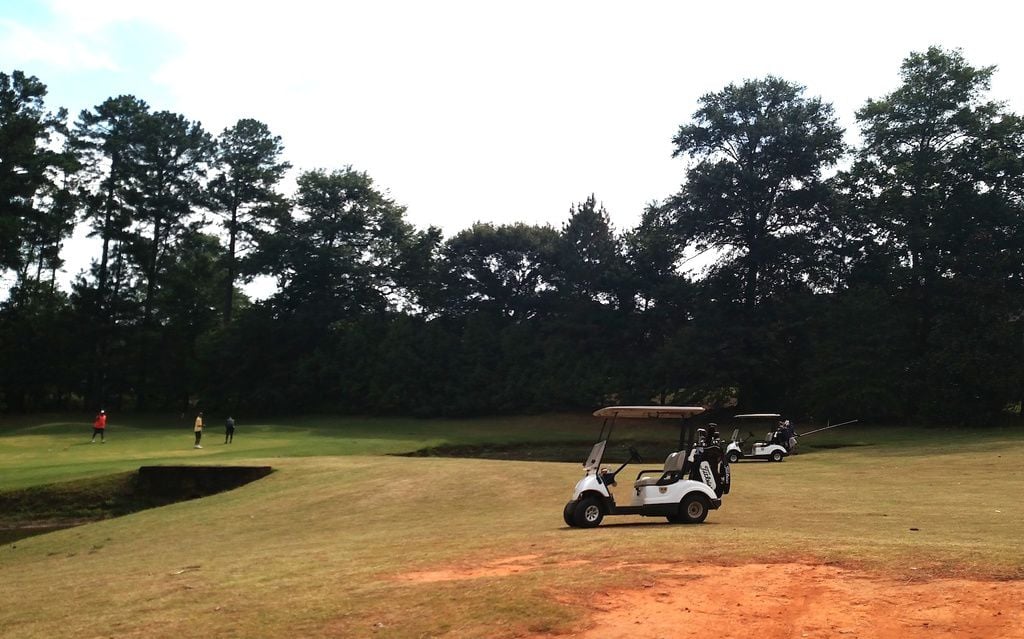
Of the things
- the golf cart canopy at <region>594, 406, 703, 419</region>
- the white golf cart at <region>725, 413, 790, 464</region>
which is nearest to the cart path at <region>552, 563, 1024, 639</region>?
the golf cart canopy at <region>594, 406, 703, 419</region>

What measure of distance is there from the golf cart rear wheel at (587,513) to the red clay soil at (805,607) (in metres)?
5.20

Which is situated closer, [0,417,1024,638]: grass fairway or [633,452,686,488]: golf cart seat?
[0,417,1024,638]: grass fairway

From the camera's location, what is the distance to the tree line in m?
49.9

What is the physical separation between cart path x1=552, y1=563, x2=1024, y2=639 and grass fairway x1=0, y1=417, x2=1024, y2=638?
418 mm

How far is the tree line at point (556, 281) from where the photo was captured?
49.9m

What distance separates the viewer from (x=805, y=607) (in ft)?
26.7

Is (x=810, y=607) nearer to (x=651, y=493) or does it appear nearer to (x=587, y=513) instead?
(x=587, y=513)

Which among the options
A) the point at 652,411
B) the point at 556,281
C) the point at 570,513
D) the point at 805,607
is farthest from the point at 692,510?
the point at 556,281

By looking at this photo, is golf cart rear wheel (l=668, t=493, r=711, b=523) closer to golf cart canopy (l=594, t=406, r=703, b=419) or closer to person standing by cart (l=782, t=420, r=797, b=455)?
golf cart canopy (l=594, t=406, r=703, b=419)

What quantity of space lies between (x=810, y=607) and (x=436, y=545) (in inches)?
268

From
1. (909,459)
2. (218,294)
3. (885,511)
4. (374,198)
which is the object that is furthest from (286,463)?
(218,294)

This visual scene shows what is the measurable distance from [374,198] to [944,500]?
6402cm

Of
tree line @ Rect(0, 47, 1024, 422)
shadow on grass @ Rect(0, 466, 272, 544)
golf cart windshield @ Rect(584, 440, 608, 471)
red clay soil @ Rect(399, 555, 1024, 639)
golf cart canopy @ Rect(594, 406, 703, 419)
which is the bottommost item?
shadow on grass @ Rect(0, 466, 272, 544)

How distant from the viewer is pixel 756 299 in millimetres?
58594
